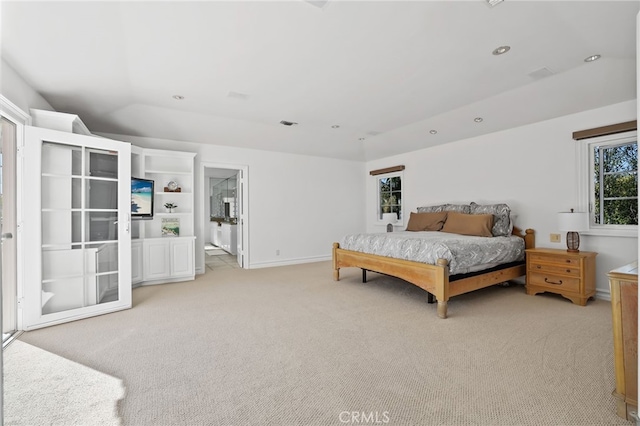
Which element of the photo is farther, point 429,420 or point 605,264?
point 605,264

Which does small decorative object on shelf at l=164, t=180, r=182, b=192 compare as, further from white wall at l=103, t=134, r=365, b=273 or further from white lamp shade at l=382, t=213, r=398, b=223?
white lamp shade at l=382, t=213, r=398, b=223

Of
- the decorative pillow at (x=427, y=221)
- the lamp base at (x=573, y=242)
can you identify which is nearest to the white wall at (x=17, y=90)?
the decorative pillow at (x=427, y=221)

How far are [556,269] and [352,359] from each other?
2.92m

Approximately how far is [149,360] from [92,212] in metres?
1.87

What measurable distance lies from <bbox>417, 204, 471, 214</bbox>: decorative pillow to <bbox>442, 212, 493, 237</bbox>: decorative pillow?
0.19m

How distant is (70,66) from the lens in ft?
9.26

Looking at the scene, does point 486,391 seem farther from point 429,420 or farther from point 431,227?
point 431,227

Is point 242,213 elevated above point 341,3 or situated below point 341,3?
below

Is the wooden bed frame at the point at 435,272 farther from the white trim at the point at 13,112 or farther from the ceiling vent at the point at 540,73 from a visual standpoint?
the white trim at the point at 13,112

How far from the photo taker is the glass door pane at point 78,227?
302cm

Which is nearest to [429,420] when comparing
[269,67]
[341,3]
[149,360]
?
[149,360]

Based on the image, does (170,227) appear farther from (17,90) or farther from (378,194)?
(378,194)

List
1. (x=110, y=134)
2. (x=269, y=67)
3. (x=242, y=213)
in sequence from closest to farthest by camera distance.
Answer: (x=269, y=67), (x=110, y=134), (x=242, y=213)

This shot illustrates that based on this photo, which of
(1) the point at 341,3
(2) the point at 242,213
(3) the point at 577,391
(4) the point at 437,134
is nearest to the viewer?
(3) the point at 577,391
